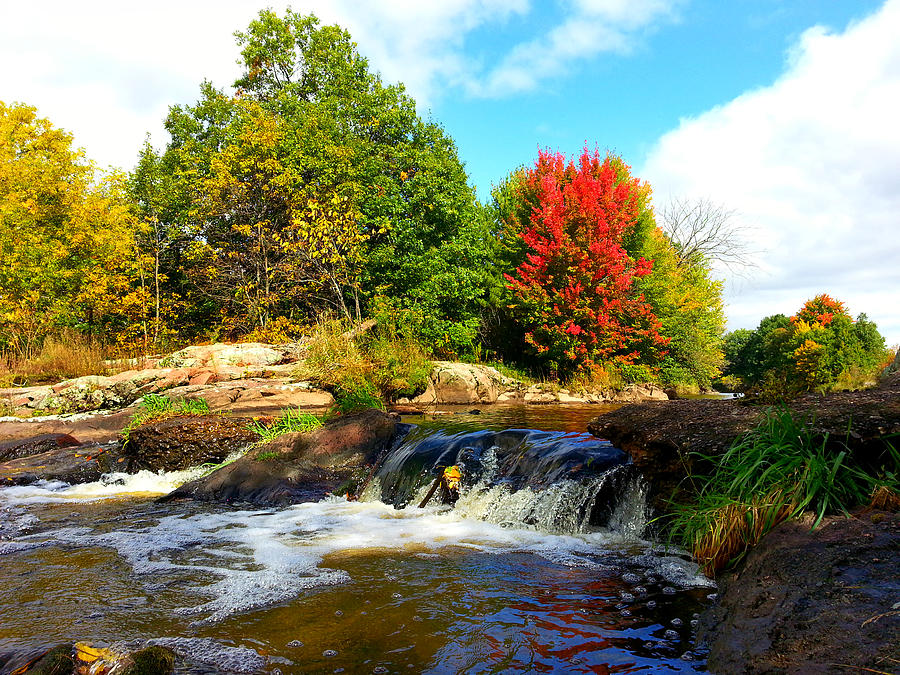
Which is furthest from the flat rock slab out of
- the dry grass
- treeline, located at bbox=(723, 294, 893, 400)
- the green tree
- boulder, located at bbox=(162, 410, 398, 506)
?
the dry grass

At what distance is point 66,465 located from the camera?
899cm

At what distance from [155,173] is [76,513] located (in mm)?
26051

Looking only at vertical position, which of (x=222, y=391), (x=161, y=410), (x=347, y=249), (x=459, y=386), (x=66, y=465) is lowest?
(x=66, y=465)

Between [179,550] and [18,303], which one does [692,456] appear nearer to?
[179,550]

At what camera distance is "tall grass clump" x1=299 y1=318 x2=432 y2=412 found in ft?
50.8

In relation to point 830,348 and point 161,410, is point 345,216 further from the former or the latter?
point 830,348

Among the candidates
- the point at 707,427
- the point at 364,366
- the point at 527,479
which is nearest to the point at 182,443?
the point at 527,479

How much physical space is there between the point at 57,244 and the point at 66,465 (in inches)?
699

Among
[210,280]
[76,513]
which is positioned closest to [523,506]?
[76,513]

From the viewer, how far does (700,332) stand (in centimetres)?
2611

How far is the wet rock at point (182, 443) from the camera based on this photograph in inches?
348

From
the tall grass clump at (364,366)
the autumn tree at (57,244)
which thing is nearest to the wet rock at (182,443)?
the tall grass clump at (364,366)

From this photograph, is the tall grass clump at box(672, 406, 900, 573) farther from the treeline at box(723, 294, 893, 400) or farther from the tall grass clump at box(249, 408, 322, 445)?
the treeline at box(723, 294, 893, 400)

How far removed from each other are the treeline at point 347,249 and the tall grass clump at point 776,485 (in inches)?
629
